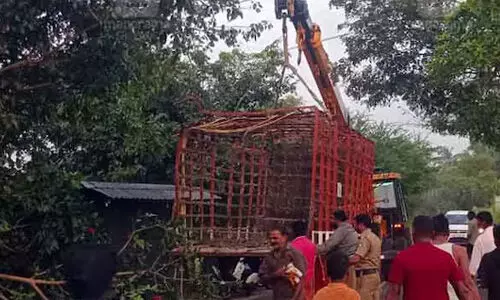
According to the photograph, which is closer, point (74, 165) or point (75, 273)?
point (75, 273)

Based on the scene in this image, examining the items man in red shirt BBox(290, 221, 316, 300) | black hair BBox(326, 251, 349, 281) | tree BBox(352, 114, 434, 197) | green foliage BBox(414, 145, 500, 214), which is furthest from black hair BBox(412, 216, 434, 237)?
green foliage BBox(414, 145, 500, 214)

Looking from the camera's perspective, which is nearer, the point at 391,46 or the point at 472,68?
the point at 472,68

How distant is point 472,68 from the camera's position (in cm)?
1653

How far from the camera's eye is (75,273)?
31.1 ft

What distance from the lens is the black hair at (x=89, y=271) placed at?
30.9ft

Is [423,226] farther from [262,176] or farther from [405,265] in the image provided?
[262,176]

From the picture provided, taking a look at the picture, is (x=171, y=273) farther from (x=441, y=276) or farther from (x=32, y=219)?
(x=441, y=276)

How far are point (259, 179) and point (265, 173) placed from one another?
0.55 feet

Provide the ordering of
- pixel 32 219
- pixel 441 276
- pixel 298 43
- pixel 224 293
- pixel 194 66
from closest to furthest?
pixel 441 276, pixel 32 219, pixel 224 293, pixel 298 43, pixel 194 66

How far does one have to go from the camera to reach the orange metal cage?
12.1 meters

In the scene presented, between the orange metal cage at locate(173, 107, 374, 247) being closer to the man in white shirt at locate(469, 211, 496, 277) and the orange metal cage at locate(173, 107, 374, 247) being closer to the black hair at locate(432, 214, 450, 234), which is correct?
the man in white shirt at locate(469, 211, 496, 277)

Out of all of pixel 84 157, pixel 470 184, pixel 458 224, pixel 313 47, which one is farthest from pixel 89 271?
pixel 470 184

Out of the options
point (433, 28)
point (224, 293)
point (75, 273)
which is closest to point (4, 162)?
point (75, 273)

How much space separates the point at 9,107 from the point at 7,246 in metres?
1.51
